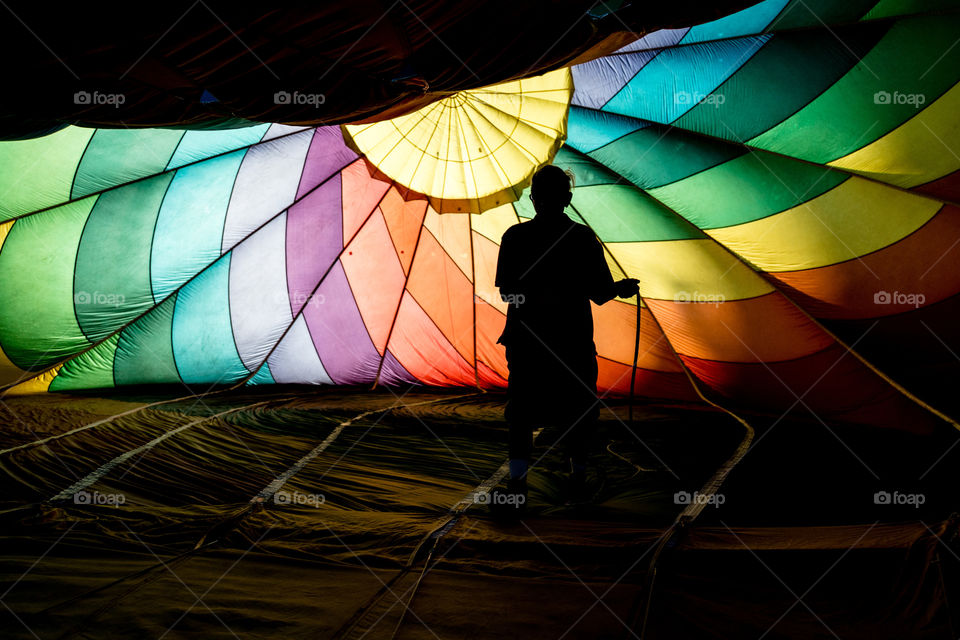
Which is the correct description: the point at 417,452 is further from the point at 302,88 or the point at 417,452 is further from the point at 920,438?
the point at 920,438

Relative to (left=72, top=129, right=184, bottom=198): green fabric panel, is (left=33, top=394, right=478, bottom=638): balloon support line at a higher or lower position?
lower

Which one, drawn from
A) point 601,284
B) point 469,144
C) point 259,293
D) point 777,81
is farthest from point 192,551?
point 777,81

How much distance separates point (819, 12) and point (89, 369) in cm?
491

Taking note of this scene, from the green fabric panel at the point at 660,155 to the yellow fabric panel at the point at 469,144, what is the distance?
0.38 meters

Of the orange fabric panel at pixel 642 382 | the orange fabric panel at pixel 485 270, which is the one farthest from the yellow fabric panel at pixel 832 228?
the orange fabric panel at pixel 485 270

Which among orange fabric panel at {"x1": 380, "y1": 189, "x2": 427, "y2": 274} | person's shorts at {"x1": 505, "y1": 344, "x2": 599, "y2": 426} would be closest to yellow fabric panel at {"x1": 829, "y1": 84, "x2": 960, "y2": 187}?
person's shorts at {"x1": 505, "y1": 344, "x2": 599, "y2": 426}

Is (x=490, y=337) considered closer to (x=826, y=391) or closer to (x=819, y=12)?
(x=826, y=391)

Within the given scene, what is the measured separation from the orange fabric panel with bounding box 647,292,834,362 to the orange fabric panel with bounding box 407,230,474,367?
1380 millimetres

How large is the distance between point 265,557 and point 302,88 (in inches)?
57.5

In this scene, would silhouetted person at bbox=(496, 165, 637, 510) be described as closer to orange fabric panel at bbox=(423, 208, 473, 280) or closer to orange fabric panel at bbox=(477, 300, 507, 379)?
orange fabric panel at bbox=(423, 208, 473, 280)

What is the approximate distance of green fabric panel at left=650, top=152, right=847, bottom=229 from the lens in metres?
3.40

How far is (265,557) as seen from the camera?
5.80 feet

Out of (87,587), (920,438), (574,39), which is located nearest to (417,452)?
(87,587)

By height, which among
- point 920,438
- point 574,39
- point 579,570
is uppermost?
point 574,39
